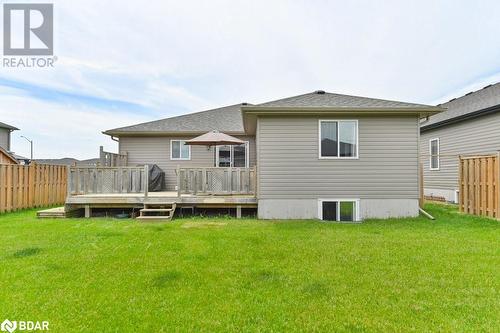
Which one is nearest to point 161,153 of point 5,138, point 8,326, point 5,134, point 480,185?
point 8,326

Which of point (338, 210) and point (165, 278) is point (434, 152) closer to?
point (338, 210)

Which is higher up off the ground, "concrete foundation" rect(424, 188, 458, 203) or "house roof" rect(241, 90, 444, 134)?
"house roof" rect(241, 90, 444, 134)

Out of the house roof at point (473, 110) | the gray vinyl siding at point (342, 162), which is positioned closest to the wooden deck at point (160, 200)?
the gray vinyl siding at point (342, 162)

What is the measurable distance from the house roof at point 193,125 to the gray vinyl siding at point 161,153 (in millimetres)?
444

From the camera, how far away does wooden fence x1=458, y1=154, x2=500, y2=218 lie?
7.91 metres

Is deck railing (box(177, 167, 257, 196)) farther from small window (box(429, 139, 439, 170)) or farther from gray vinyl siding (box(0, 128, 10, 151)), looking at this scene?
gray vinyl siding (box(0, 128, 10, 151))

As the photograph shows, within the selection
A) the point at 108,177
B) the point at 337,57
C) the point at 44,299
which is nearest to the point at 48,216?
the point at 108,177

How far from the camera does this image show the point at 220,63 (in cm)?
1465

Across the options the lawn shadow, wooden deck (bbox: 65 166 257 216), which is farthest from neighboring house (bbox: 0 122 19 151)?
the lawn shadow

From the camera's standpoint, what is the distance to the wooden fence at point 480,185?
7.91m

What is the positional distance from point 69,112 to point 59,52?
8.82 meters

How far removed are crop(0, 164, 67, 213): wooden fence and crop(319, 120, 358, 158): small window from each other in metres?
9.84

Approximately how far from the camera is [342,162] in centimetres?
841

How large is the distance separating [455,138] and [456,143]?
0.75ft
